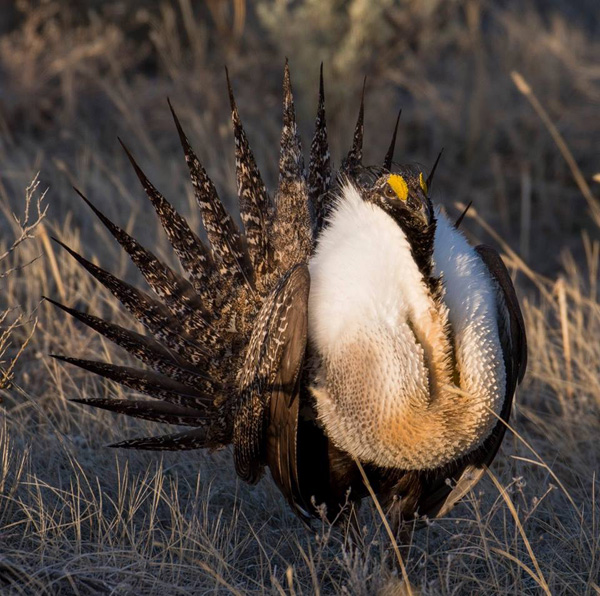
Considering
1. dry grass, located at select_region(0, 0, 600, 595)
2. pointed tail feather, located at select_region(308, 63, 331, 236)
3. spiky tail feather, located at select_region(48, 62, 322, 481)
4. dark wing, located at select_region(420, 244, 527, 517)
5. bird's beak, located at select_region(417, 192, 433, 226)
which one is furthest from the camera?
pointed tail feather, located at select_region(308, 63, 331, 236)

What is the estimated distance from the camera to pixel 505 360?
7.53 ft

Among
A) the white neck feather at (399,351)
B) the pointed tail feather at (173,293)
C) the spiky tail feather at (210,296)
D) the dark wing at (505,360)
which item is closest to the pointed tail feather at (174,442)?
the spiky tail feather at (210,296)

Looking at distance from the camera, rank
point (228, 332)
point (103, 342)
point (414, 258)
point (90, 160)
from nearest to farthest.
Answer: point (414, 258) → point (228, 332) → point (103, 342) → point (90, 160)

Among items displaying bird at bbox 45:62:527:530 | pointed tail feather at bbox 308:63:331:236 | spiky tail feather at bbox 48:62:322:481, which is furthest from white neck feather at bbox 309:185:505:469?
pointed tail feather at bbox 308:63:331:236

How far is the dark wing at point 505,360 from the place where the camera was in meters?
2.29

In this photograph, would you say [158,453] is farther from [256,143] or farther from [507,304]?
[256,143]

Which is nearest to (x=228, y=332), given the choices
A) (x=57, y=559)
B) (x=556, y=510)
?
(x=57, y=559)

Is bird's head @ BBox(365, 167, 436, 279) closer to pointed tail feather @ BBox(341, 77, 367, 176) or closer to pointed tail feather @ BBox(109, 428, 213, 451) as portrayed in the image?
pointed tail feather @ BBox(341, 77, 367, 176)

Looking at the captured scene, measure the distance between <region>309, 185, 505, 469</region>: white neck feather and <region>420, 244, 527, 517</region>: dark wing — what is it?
142mm

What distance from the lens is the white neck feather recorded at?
2008 millimetres

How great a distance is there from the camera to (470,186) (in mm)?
5605

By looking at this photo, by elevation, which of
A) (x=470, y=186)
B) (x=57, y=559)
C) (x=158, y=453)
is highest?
(x=57, y=559)

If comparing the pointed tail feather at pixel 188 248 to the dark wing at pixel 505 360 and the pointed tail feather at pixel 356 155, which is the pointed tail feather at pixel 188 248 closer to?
the pointed tail feather at pixel 356 155

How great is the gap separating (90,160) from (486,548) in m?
3.64
